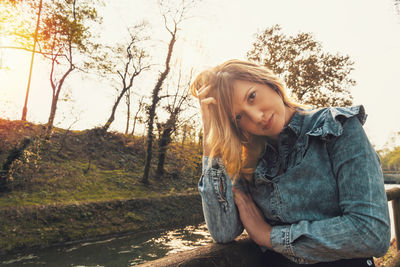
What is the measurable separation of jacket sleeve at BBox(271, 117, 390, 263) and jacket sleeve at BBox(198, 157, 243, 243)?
32 centimetres

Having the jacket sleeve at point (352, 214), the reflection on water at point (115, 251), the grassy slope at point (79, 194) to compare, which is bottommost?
the reflection on water at point (115, 251)

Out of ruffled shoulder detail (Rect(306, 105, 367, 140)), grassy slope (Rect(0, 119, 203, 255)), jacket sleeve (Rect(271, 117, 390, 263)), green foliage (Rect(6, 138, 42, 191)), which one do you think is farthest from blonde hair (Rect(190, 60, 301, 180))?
green foliage (Rect(6, 138, 42, 191))

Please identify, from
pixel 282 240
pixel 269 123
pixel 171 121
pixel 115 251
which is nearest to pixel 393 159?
pixel 171 121

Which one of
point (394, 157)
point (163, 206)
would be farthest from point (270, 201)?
point (394, 157)

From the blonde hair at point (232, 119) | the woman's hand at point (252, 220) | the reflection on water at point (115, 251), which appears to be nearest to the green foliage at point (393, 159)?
the reflection on water at point (115, 251)

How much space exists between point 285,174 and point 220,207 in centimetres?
38

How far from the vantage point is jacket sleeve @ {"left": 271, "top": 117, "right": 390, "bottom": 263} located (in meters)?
0.87

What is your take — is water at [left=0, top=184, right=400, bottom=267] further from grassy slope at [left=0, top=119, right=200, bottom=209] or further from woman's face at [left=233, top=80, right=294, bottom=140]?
woman's face at [left=233, top=80, right=294, bottom=140]

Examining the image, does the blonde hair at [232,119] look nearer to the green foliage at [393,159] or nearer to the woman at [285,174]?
the woman at [285,174]

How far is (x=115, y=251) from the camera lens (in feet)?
21.4

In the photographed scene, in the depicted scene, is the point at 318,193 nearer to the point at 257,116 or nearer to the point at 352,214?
the point at 352,214

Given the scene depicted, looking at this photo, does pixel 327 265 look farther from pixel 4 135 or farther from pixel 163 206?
pixel 4 135

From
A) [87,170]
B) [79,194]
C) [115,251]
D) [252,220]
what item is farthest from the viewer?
[87,170]

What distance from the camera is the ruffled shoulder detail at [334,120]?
0.96 metres
